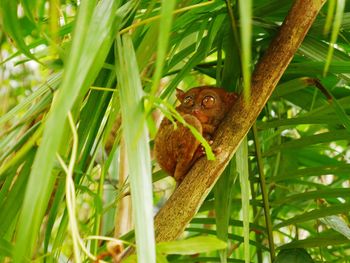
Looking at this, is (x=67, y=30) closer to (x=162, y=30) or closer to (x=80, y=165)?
(x=80, y=165)

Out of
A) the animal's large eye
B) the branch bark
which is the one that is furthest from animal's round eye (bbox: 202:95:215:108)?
the branch bark

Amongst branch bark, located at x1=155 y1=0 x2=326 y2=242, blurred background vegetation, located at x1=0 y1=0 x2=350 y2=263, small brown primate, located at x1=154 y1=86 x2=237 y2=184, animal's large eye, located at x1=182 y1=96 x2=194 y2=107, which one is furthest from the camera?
animal's large eye, located at x1=182 y1=96 x2=194 y2=107

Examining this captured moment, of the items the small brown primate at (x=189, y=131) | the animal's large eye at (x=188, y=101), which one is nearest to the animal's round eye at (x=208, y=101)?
the small brown primate at (x=189, y=131)

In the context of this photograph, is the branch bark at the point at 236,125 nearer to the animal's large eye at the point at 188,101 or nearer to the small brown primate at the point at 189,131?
the small brown primate at the point at 189,131

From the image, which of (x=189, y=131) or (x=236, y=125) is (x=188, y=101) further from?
(x=236, y=125)

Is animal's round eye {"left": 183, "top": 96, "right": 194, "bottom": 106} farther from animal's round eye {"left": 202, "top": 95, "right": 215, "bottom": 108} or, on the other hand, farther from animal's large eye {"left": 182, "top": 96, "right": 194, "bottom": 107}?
animal's round eye {"left": 202, "top": 95, "right": 215, "bottom": 108}

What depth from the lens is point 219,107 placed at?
1.29 m

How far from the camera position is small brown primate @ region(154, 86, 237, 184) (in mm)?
1295

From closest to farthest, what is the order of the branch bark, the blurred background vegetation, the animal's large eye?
the blurred background vegetation
the branch bark
the animal's large eye

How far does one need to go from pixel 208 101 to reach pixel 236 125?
0.34 metres

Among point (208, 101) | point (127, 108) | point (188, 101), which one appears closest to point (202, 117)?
point (208, 101)

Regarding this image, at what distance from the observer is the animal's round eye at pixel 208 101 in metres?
1.33

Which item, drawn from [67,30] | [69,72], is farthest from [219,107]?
[69,72]

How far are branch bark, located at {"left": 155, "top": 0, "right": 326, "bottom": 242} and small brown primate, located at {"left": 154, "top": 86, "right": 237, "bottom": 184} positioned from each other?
16 centimetres
